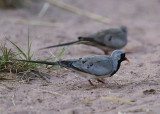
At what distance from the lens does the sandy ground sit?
3803mm

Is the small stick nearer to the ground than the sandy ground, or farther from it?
farther from it

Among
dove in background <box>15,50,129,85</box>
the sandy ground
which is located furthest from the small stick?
dove in background <box>15,50,129,85</box>

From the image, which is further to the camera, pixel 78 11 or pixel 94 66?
pixel 78 11

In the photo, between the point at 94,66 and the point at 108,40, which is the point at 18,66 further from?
the point at 108,40

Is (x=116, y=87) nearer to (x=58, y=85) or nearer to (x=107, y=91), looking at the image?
(x=107, y=91)

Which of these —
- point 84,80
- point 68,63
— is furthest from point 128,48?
point 68,63

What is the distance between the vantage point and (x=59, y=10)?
1030 cm

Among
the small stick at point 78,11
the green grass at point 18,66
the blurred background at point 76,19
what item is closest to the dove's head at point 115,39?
the blurred background at point 76,19

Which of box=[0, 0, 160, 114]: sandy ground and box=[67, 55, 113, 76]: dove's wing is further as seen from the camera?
box=[67, 55, 113, 76]: dove's wing

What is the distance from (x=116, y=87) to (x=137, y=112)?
3.33ft

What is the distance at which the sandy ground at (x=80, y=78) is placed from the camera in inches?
150

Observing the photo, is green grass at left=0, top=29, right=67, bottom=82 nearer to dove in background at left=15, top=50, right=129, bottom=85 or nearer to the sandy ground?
the sandy ground

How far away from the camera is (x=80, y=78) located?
5062 millimetres

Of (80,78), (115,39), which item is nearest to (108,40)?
(115,39)
